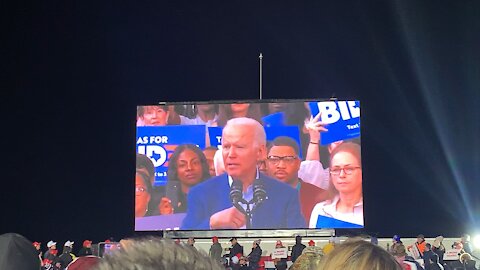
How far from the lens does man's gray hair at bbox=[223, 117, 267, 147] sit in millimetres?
11758

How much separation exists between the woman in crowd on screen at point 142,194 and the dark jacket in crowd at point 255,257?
7.00 feet

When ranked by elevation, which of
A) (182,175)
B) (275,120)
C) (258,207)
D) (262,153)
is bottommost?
(258,207)

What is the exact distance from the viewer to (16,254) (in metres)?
1.52

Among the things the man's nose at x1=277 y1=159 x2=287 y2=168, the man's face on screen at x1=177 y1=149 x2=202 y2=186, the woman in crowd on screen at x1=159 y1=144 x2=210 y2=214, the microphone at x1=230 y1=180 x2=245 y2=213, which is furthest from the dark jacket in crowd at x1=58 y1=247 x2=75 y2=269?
the man's nose at x1=277 y1=159 x2=287 y2=168

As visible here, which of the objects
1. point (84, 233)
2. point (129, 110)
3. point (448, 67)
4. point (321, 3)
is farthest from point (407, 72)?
point (84, 233)

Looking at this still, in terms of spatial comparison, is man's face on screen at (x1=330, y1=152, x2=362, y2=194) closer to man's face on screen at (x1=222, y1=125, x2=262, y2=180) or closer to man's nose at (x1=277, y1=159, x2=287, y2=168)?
man's nose at (x1=277, y1=159, x2=287, y2=168)

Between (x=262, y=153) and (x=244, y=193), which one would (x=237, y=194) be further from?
(x=262, y=153)

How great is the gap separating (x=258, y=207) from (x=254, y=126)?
157cm

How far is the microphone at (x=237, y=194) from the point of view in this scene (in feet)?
37.8

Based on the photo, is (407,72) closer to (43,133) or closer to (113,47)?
(113,47)

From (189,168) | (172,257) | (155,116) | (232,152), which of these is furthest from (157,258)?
(155,116)

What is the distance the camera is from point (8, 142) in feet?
46.3

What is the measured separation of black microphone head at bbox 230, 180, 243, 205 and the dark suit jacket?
0.08 m

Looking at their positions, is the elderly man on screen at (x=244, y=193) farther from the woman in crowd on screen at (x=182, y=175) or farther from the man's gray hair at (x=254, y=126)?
the woman in crowd on screen at (x=182, y=175)
